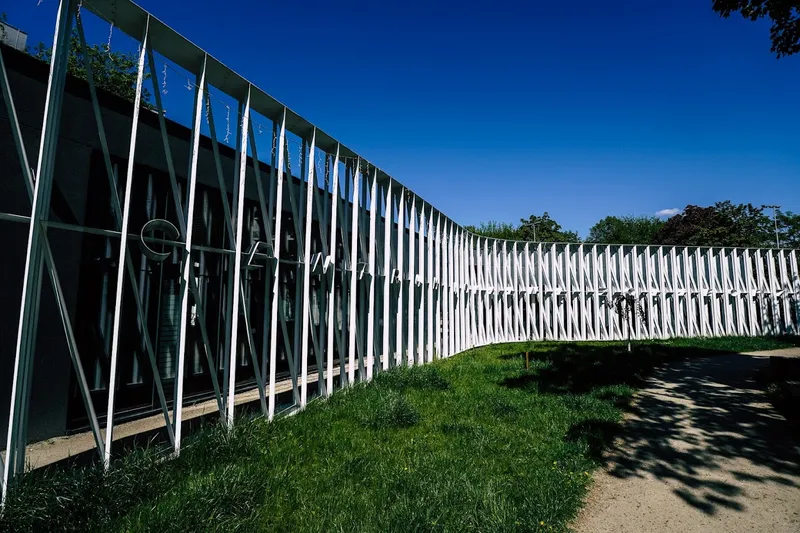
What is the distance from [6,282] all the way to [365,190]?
6898 mm

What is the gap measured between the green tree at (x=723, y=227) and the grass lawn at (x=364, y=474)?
4003cm

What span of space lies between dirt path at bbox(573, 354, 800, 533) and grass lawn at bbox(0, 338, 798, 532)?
0.31 metres

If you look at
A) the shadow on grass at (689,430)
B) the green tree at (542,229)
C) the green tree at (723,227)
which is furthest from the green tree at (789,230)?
the shadow on grass at (689,430)

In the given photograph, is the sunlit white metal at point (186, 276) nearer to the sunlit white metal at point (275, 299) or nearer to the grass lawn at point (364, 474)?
the grass lawn at point (364, 474)

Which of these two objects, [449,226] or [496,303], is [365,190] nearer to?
[449,226]

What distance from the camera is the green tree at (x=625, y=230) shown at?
60.5 metres

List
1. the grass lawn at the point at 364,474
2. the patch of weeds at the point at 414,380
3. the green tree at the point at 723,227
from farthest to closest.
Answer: the green tree at the point at 723,227, the patch of weeds at the point at 414,380, the grass lawn at the point at 364,474

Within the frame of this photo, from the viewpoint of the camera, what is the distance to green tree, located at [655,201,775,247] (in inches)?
1580

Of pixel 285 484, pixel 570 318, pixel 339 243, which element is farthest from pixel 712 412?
pixel 570 318

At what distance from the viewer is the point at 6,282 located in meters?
6.47

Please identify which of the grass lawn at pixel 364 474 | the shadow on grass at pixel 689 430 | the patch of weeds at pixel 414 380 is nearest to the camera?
the grass lawn at pixel 364 474

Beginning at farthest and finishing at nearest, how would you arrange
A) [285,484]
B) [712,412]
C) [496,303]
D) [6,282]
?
[496,303], [712,412], [6,282], [285,484]

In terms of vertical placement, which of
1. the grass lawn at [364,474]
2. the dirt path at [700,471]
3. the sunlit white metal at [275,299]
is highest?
the sunlit white metal at [275,299]

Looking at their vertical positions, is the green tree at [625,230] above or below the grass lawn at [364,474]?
above
